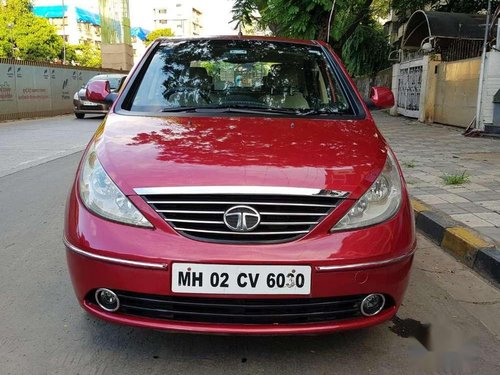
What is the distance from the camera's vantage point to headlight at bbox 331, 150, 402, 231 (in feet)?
7.11

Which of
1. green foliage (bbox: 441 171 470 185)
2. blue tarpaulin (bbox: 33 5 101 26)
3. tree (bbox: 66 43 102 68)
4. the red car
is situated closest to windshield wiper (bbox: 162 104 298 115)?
the red car

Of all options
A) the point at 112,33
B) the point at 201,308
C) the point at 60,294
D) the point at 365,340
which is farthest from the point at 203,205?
the point at 112,33

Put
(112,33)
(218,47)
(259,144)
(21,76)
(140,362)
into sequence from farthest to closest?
(112,33) < (21,76) < (218,47) < (259,144) < (140,362)

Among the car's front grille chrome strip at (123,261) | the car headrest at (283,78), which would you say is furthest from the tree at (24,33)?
the car's front grille chrome strip at (123,261)

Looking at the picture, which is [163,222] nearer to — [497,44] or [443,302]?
[443,302]

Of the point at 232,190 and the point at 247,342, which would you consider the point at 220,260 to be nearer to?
the point at 232,190

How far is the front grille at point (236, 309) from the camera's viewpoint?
2.09 m

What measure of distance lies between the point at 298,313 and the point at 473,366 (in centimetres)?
92

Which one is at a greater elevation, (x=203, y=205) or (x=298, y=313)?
(x=203, y=205)

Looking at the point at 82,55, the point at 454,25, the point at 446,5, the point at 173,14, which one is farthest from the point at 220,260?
the point at 173,14

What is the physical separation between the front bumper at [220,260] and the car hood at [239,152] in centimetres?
21

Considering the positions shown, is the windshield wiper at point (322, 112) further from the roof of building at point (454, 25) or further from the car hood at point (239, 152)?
the roof of building at point (454, 25)

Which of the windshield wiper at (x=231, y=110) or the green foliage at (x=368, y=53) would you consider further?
the green foliage at (x=368, y=53)

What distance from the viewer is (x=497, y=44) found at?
32.6ft
